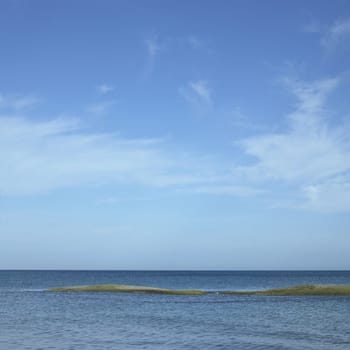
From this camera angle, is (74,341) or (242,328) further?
(242,328)

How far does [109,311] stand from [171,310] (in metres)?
7.88

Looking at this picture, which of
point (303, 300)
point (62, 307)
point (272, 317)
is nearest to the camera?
point (272, 317)

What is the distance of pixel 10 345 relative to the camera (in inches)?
1358

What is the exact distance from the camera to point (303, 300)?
72.2 meters

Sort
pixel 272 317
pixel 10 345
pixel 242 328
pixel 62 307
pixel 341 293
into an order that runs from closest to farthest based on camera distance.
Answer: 1. pixel 10 345
2. pixel 242 328
3. pixel 272 317
4. pixel 62 307
5. pixel 341 293

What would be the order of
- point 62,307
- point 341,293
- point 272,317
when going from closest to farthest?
point 272,317, point 62,307, point 341,293

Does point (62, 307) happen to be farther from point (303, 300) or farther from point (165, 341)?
point (303, 300)

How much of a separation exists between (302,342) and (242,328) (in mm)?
8590

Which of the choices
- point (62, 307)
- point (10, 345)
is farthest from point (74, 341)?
point (62, 307)

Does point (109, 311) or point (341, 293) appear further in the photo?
point (341, 293)

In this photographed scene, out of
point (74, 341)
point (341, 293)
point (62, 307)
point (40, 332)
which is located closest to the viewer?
point (74, 341)

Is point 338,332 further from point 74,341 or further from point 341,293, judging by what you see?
point 341,293

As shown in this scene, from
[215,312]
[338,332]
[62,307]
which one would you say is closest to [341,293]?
[215,312]

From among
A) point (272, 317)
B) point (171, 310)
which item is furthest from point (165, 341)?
point (171, 310)
